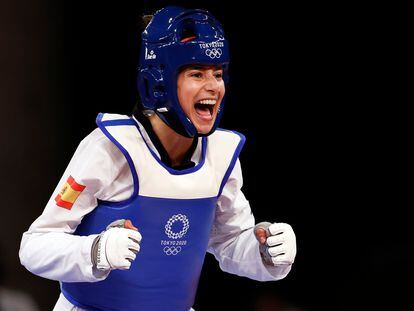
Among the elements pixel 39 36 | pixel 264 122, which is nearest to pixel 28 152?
pixel 39 36

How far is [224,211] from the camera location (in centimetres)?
278

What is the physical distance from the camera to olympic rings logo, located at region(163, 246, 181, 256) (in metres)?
2.54

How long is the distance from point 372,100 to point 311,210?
0.54 metres

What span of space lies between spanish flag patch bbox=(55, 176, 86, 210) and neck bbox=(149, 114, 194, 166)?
0.31 metres

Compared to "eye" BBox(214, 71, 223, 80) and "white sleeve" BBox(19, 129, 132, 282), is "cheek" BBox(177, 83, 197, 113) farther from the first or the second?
"white sleeve" BBox(19, 129, 132, 282)

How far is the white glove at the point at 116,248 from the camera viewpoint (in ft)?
7.32

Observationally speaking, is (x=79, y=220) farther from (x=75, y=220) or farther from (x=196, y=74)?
(x=196, y=74)

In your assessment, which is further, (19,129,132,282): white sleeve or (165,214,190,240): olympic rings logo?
(165,214,190,240): olympic rings logo

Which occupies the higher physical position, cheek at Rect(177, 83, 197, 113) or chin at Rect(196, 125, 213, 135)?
cheek at Rect(177, 83, 197, 113)

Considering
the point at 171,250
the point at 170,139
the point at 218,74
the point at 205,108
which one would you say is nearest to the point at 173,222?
the point at 171,250

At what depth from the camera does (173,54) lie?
245 centimetres

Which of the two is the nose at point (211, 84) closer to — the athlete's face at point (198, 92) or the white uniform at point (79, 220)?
the athlete's face at point (198, 92)

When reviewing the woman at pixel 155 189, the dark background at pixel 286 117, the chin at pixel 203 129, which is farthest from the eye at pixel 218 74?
the dark background at pixel 286 117

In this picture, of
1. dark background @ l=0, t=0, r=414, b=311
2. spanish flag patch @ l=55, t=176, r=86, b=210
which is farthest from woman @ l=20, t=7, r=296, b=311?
dark background @ l=0, t=0, r=414, b=311
